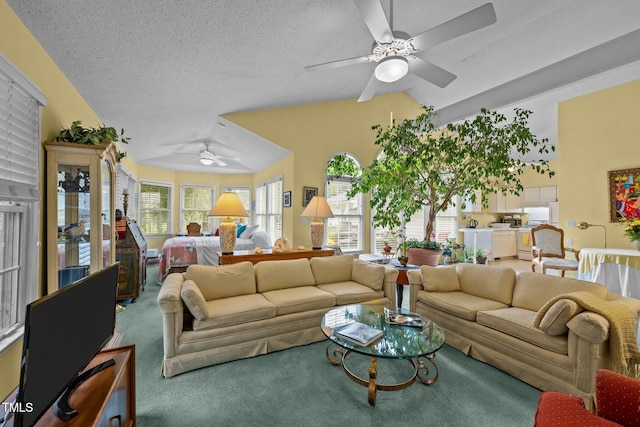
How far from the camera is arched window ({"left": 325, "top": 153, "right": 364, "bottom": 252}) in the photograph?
5195 millimetres

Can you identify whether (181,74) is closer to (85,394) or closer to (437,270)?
(85,394)

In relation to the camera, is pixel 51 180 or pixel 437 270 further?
pixel 437 270

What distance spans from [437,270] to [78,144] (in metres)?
3.52

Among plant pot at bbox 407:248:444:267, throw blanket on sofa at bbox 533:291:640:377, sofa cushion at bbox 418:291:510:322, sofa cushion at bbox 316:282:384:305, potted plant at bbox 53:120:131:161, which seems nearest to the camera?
throw blanket on sofa at bbox 533:291:640:377

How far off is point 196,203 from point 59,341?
23.5 ft

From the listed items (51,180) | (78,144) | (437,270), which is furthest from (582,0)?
(51,180)

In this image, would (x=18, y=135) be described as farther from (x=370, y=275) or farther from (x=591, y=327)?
(x=591, y=327)

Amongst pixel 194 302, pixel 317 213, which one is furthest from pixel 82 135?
pixel 317 213

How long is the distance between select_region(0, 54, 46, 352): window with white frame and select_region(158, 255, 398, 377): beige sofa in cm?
82

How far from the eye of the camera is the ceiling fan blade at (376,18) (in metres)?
1.83

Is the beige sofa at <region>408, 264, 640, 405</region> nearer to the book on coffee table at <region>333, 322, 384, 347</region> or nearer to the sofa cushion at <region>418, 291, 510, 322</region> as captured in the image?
the sofa cushion at <region>418, 291, 510, 322</region>

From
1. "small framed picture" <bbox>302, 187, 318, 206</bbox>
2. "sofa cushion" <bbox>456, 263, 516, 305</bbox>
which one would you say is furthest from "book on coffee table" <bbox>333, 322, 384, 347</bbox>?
"small framed picture" <bbox>302, 187, 318, 206</bbox>

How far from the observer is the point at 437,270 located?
3.07m

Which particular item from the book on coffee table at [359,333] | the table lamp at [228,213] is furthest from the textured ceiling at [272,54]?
the book on coffee table at [359,333]
